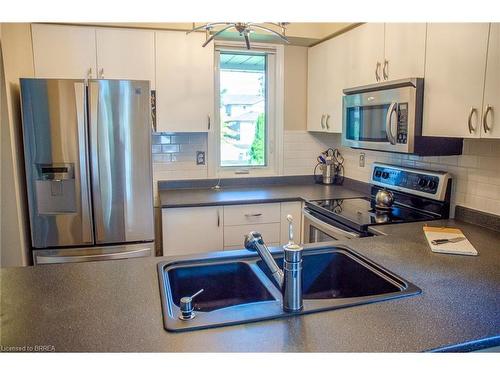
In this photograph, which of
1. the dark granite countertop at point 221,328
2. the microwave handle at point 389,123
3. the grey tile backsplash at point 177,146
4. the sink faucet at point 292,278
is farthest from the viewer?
the grey tile backsplash at point 177,146

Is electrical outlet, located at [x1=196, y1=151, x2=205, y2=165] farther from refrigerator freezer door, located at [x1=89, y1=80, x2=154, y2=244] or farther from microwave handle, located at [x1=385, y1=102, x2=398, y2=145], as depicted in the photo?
microwave handle, located at [x1=385, y1=102, x2=398, y2=145]

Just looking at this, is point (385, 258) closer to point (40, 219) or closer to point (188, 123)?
point (188, 123)

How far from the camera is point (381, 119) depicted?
90.3 inches

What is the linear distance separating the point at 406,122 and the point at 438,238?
0.66 m

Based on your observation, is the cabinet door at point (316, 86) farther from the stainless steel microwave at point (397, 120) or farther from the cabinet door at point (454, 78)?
the cabinet door at point (454, 78)

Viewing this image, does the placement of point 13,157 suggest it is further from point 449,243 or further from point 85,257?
point 449,243

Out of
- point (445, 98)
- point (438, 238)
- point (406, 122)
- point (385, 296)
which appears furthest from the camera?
point (406, 122)

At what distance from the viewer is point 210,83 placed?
2.93 metres

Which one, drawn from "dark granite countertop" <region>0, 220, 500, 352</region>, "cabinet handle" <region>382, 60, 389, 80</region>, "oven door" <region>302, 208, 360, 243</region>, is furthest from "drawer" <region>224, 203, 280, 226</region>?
"dark granite countertop" <region>0, 220, 500, 352</region>

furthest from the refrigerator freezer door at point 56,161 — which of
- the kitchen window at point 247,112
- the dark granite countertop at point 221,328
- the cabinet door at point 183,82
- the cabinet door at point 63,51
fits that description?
the kitchen window at point 247,112

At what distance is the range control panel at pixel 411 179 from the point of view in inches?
89.0

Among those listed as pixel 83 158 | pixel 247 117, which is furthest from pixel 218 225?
pixel 247 117

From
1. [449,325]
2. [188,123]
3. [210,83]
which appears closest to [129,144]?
[188,123]

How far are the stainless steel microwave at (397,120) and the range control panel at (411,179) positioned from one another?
19 cm
